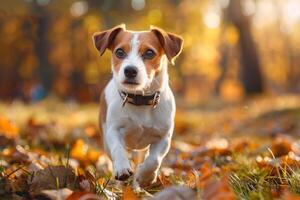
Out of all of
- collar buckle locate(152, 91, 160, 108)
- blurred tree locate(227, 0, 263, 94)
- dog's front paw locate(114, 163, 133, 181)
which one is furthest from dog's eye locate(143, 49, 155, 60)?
blurred tree locate(227, 0, 263, 94)

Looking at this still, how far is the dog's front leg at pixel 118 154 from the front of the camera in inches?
166

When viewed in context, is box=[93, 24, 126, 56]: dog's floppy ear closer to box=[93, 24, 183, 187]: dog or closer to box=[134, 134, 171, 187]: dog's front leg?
box=[93, 24, 183, 187]: dog

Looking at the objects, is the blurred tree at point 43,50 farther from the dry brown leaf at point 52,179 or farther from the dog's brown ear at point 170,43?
the dry brown leaf at point 52,179

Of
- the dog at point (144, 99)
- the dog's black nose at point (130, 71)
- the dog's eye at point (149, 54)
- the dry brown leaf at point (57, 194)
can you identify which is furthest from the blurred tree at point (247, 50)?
the dry brown leaf at point (57, 194)

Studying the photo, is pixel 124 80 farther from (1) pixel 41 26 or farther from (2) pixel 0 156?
(1) pixel 41 26

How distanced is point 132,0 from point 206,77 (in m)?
55.2

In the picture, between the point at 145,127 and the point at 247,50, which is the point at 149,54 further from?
the point at 247,50

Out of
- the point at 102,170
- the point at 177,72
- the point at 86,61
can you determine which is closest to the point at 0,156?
the point at 102,170

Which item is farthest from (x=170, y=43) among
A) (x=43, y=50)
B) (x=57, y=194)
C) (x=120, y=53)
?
(x=43, y=50)

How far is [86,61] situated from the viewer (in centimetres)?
3734

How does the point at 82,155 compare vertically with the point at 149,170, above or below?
below

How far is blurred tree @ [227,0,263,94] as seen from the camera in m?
24.0

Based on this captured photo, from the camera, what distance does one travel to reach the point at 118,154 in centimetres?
444

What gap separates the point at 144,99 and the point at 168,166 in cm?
146
